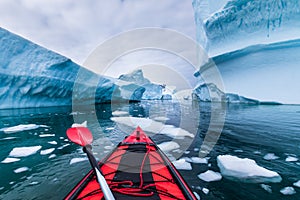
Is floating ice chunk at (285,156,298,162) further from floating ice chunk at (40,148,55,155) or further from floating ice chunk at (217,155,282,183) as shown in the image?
floating ice chunk at (40,148,55,155)

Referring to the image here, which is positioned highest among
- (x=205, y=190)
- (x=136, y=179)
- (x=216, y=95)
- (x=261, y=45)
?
(x=261, y=45)

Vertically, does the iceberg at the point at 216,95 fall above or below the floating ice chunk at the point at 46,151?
above

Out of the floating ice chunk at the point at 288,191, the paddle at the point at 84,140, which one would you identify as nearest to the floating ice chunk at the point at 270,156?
the floating ice chunk at the point at 288,191

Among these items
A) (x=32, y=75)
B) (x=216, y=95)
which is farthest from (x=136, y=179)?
(x=216, y=95)

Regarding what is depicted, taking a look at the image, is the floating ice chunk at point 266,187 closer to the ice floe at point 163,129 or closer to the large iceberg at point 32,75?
the ice floe at point 163,129

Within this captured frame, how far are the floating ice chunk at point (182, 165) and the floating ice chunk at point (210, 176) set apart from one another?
267 millimetres

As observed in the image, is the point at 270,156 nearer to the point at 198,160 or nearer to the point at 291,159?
the point at 291,159

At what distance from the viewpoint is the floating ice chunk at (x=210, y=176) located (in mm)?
2137

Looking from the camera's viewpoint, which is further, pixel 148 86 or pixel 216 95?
pixel 148 86

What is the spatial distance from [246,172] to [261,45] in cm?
1453

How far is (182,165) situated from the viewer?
8.38 feet

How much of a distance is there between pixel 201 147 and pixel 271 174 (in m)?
1.50

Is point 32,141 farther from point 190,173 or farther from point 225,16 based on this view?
point 225,16

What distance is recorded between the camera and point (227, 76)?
54.7 feet
